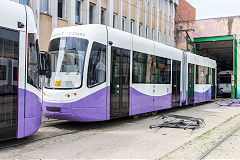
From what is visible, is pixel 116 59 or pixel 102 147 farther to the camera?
pixel 116 59

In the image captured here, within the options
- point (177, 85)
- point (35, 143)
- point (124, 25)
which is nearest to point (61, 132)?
point (35, 143)

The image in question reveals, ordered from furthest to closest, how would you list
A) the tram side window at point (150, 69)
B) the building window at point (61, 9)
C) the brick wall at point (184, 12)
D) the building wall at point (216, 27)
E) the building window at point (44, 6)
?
the brick wall at point (184, 12), the building wall at point (216, 27), the building window at point (61, 9), the building window at point (44, 6), the tram side window at point (150, 69)

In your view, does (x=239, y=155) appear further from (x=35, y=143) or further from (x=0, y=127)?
(x=0, y=127)

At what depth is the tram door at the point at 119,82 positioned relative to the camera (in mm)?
9500

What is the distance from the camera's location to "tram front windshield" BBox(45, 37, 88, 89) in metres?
8.59

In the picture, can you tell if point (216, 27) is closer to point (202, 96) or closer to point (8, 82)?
point (202, 96)

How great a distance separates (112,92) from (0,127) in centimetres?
414


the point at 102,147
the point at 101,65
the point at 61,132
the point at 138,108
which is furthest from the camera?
the point at 138,108

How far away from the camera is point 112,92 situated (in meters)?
9.43

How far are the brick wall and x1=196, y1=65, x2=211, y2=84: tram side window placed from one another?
1403 centimetres

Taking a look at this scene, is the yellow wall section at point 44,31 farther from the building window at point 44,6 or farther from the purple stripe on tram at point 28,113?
the purple stripe on tram at point 28,113

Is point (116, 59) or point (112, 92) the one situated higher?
point (116, 59)

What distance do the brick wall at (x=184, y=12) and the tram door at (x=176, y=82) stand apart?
1949 cm

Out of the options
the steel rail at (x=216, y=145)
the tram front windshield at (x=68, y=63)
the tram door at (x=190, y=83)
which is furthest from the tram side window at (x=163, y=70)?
the tram front windshield at (x=68, y=63)
